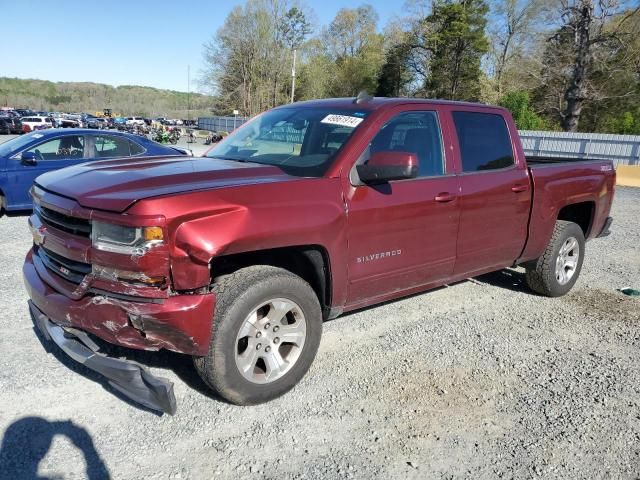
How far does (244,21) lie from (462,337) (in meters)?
57.9

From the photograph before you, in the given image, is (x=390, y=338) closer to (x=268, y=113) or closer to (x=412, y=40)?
(x=268, y=113)

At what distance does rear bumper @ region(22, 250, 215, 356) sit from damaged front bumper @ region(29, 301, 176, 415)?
11 cm

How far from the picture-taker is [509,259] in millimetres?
4781

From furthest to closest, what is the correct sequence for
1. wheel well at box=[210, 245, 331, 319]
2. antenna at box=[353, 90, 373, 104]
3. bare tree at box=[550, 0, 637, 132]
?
1. bare tree at box=[550, 0, 637, 132]
2. antenna at box=[353, 90, 373, 104]
3. wheel well at box=[210, 245, 331, 319]

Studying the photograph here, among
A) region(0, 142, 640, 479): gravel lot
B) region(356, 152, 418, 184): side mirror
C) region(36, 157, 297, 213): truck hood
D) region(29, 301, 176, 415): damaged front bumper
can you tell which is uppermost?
region(356, 152, 418, 184): side mirror

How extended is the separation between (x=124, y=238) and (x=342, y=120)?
6.16ft

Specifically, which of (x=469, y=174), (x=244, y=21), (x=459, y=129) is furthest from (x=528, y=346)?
(x=244, y=21)

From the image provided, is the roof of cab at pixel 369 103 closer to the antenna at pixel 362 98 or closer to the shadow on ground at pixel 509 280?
the antenna at pixel 362 98

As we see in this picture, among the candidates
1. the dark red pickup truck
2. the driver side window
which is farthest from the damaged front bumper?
the driver side window

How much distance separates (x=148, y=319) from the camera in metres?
2.63

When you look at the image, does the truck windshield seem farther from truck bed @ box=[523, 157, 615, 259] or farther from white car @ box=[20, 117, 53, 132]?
white car @ box=[20, 117, 53, 132]

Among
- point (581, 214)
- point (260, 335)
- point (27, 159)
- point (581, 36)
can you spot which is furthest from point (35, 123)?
point (260, 335)

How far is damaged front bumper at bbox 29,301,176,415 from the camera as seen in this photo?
264cm

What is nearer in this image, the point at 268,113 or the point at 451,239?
the point at 451,239
